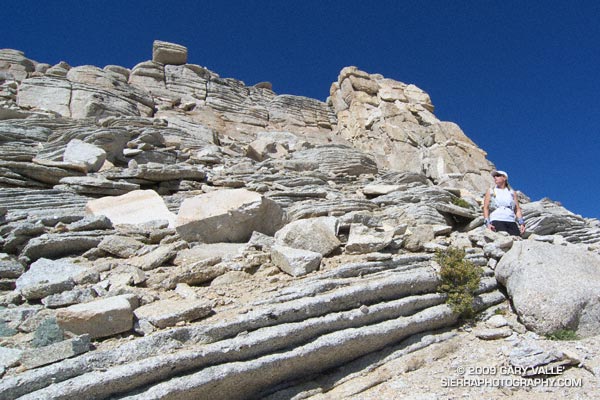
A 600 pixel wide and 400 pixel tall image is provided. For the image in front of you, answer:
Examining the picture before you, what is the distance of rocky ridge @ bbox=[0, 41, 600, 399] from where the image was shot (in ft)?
17.9

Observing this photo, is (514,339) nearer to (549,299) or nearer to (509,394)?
(549,299)

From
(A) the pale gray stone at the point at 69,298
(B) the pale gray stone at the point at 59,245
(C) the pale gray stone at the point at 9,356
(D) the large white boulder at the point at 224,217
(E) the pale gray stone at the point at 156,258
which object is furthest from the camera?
(D) the large white boulder at the point at 224,217

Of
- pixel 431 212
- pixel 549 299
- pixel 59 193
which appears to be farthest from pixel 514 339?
pixel 59 193

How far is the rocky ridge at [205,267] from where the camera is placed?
5.45m

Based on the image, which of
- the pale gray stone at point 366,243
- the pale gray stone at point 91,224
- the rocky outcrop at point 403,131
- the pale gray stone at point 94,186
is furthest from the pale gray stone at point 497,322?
the rocky outcrop at point 403,131

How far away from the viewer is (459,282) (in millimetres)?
8375

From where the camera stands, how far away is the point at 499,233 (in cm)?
1023

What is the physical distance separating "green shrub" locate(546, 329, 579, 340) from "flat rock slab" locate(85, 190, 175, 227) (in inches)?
389

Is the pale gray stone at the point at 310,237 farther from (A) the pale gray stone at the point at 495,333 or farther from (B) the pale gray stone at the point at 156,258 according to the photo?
(A) the pale gray stone at the point at 495,333

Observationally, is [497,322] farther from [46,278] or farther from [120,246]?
[46,278]

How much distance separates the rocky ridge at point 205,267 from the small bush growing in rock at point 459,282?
25 centimetres

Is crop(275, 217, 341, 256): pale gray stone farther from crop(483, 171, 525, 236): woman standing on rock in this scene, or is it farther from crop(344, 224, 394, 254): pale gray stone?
crop(483, 171, 525, 236): woman standing on rock

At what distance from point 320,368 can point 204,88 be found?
143 ft

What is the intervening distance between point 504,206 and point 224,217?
7827mm
